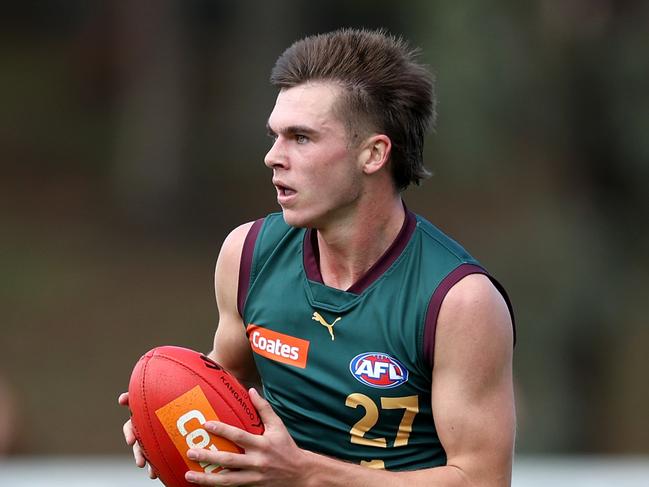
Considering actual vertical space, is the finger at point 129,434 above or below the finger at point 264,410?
below

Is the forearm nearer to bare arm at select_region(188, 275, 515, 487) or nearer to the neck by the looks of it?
bare arm at select_region(188, 275, 515, 487)

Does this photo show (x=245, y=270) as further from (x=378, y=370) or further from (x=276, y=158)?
(x=378, y=370)

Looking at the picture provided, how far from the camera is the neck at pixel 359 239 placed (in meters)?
4.41

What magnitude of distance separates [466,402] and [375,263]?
0.57 metres

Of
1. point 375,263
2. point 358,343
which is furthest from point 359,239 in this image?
point 358,343

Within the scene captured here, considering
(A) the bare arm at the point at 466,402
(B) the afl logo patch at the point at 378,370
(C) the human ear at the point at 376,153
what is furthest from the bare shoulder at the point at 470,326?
(C) the human ear at the point at 376,153

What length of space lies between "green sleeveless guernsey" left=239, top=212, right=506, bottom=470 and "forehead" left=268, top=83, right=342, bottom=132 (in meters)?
0.48

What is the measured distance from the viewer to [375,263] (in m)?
4.42

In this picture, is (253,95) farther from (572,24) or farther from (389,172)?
(389,172)

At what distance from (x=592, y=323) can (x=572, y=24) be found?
2761 millimetres

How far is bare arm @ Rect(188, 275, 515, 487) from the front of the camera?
13.7 ft

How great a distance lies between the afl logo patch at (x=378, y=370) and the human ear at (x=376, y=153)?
62 cm

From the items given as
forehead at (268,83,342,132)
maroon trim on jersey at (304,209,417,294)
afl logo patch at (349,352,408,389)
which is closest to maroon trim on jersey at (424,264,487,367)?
afl logo patch at (349,352,408,389)

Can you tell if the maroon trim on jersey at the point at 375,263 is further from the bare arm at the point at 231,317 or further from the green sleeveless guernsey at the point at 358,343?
the bare arm at the point at 231,317
